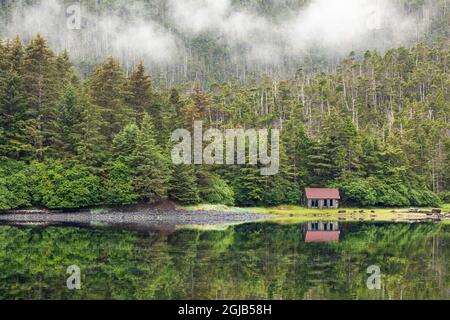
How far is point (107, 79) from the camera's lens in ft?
255

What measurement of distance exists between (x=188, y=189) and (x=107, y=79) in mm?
21587

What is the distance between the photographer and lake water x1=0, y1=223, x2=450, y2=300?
2355 centimetres

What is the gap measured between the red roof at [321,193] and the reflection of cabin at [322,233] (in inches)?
702

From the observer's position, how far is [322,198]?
77.6m

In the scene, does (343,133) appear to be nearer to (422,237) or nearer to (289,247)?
(422,237)

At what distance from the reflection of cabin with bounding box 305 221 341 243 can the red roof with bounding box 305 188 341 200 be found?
17824 mm

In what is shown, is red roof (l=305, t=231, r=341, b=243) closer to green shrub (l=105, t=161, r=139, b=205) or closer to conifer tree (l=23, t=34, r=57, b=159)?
green shrub (l=105, t=161, r=139, b=205)

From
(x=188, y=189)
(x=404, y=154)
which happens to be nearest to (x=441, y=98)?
(x=404, y=154)

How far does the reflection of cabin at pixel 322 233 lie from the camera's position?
1748 inches

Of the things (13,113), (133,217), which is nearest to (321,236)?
(133,217)

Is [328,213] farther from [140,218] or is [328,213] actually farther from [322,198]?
[140,218]

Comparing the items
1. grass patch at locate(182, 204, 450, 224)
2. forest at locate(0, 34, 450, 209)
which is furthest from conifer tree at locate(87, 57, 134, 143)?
grass patch at locate(182, 204, 450, 224)

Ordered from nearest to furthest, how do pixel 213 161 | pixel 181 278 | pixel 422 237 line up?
pixel 181 278, pixel 422 237, pixel 213 161

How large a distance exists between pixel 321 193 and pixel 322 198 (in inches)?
34.6
